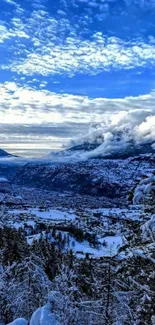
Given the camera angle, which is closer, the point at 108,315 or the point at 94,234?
the point at 108,315

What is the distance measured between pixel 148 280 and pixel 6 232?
3411 centimetres

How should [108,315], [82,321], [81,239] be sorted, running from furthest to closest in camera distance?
[81,239] < [82,321] < [108,315]

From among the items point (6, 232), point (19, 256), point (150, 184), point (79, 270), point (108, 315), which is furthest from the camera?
point (6, 232)

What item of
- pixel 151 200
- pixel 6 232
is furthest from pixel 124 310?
pixel 6 232

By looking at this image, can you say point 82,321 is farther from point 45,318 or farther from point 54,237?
point 54,237

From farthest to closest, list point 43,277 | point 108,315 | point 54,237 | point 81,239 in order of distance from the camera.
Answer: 1. point 81,239
2. point 54,237
3. point 43,277
4. point 108,315

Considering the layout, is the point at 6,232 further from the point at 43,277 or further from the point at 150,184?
the point at 150,184

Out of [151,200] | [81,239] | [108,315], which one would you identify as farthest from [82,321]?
[81,239]

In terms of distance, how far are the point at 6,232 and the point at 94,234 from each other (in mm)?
99152

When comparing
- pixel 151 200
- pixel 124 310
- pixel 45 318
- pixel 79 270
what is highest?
pixel 151 200

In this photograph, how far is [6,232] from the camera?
43375 mm

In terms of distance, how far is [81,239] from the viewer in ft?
438

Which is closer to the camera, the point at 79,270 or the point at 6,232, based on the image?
the point at 79,270

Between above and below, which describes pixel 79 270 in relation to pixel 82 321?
below
